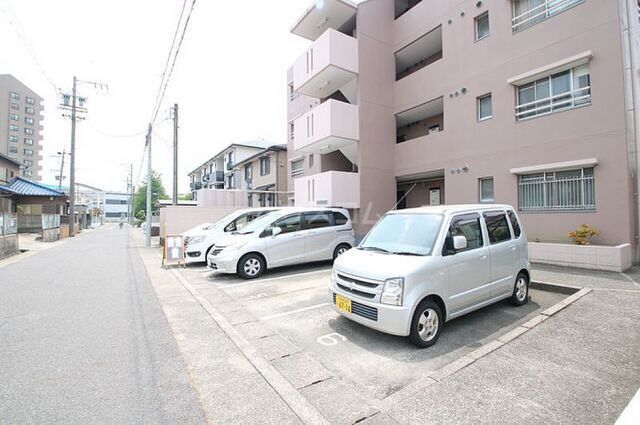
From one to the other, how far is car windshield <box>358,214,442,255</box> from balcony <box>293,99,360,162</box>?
7472 mm

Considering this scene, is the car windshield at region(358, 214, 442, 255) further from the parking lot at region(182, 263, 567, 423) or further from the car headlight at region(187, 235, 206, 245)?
the car headlight at region(187, 235, 206, 245)

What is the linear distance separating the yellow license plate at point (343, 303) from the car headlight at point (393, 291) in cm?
57

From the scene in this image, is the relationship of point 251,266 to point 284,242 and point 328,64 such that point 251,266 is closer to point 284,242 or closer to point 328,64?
point 284,242

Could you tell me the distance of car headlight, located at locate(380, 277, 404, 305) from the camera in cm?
355

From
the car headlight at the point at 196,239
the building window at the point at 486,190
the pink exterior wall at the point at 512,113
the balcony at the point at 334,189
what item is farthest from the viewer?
the balcony at the point at 334,189

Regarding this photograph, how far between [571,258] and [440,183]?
235 inches

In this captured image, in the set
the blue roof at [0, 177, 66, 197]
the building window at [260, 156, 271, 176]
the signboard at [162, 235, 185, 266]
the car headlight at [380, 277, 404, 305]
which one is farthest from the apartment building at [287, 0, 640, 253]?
the blue roof at [0, 177, 66, 197]

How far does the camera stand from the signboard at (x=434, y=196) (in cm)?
1287

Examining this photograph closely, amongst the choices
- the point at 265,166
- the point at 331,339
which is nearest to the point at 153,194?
the point at 265,166

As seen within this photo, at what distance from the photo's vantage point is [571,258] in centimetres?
741

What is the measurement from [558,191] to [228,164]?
92.0 feet

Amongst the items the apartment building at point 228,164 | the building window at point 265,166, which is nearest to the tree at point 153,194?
the apartment building at point 228,164

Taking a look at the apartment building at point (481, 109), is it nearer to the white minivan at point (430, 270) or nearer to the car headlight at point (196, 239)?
the white minivan at point (430, 270)

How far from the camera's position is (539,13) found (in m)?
8.84
